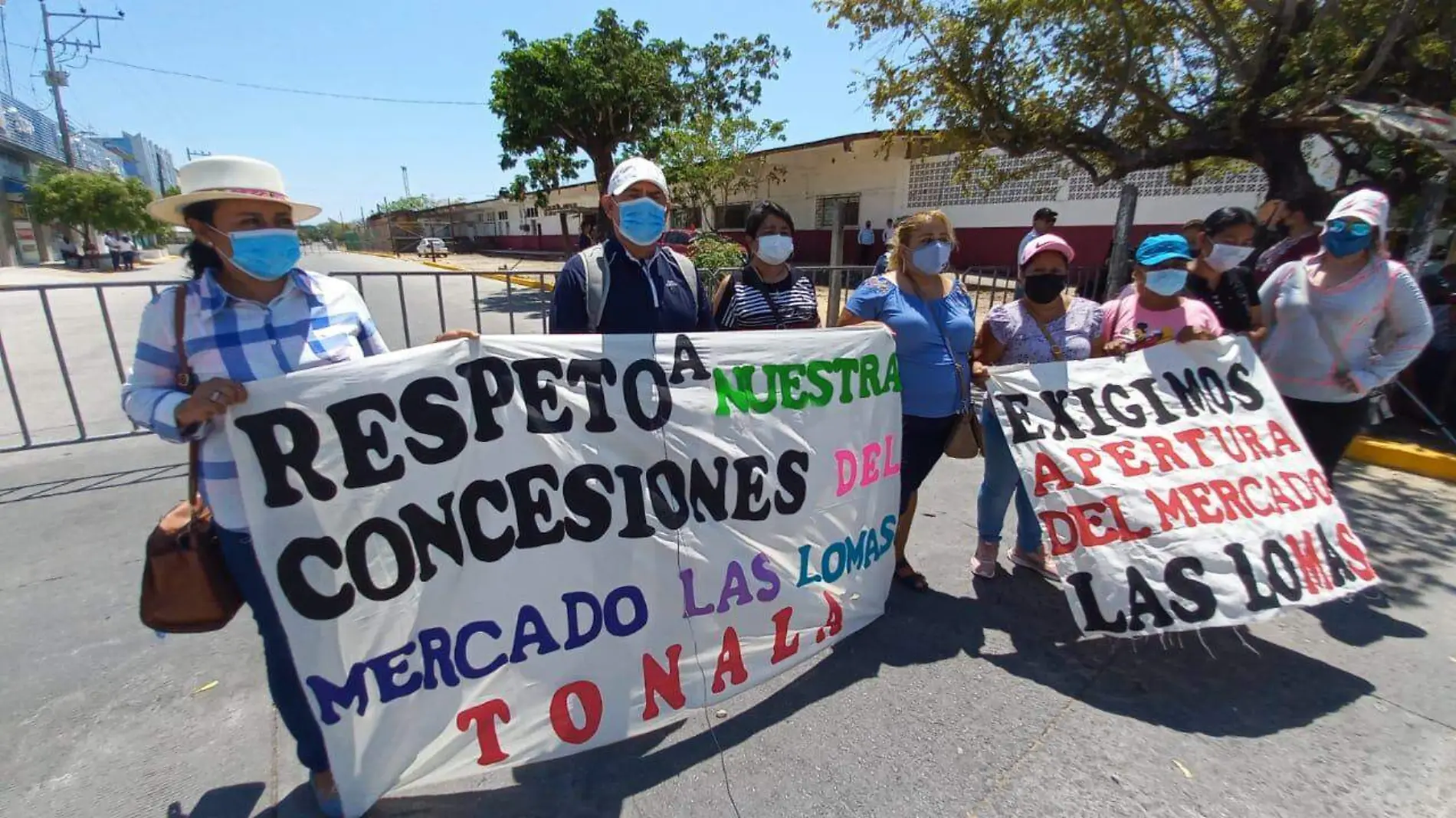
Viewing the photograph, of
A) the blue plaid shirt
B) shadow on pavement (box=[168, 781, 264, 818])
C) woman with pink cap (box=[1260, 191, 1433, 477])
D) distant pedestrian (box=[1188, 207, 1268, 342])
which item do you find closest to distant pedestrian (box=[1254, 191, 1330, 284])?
distant pedestrian (box=[1188, 207, 1268, 342])

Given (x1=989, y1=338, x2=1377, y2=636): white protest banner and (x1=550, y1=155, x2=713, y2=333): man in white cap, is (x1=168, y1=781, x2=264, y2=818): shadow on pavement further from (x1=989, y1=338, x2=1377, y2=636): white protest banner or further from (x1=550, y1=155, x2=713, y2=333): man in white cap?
(x1=989, y1=338, x2=1377, y2=636): white protest banner

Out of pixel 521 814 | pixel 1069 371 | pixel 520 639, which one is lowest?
pixel 521 814

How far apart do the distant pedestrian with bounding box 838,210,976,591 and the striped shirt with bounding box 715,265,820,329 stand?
24 centimetres

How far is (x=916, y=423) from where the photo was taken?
3.04m

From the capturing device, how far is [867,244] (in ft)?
63.8

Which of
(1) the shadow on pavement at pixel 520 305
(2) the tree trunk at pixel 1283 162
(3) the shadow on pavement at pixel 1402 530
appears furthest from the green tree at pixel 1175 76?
(1) the shadow on pavement at pixel 520 305

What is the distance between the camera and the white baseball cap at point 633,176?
2520 mm

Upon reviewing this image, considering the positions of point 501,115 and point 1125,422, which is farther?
point 501,115

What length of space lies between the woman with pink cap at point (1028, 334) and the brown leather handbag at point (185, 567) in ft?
9.71

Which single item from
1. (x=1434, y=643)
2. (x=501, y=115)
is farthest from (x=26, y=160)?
(x=1434, y=643)

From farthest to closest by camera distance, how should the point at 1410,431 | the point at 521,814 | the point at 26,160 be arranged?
the point at 26,160
the point at 1410,431
the point at 521,814

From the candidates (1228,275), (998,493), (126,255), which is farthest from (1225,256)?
(126,255)

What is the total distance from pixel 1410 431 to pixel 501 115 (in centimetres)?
1494

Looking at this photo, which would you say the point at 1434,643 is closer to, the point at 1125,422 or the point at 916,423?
the point at 1125,422
